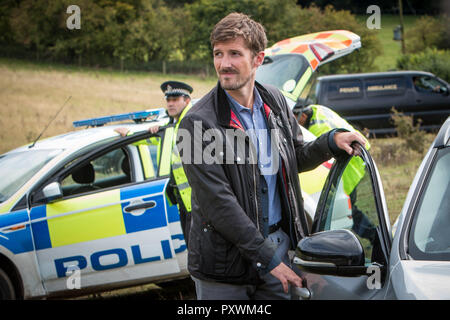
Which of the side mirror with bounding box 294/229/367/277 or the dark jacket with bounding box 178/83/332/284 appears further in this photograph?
the dark jacket with bounding box 178/83/332/284

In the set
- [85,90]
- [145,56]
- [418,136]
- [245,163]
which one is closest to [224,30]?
[245,163]

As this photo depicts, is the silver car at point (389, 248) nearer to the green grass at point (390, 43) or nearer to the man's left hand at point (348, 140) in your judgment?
the man's left hand at point (348, 140)

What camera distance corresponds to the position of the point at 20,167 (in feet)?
13.8

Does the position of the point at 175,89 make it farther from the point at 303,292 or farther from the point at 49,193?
the point at 303,292

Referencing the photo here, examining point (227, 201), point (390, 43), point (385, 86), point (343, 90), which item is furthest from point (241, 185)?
point (390, 43)

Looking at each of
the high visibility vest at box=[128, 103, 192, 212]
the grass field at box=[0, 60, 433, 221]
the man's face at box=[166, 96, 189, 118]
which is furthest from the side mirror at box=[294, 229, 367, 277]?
the grass field at box=[0, 60, 433, 221]

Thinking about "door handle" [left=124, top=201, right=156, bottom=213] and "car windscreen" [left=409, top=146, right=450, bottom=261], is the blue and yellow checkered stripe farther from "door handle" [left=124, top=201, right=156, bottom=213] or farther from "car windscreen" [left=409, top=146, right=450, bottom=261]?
"car windscreen" [left=409, top=146, right=450, bottom=261]

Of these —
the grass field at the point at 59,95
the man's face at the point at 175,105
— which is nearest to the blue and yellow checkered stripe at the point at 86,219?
the man's face at the point at 175,105

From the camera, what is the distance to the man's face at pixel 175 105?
4285 millimetres

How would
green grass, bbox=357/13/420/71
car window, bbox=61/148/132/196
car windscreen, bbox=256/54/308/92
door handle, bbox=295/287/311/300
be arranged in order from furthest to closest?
green grass, bbox=357/13/420/71, car windscreen, bbox=256/54/308/92, car window, bbox=61/148/132/196, door handle, bbox=295/287/311/300

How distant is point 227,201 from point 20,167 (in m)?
2.94

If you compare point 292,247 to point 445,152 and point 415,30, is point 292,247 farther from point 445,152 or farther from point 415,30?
point 415,30

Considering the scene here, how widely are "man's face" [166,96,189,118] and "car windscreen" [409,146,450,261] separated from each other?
277 centimetres

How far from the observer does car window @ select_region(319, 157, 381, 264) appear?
6.04 feet
